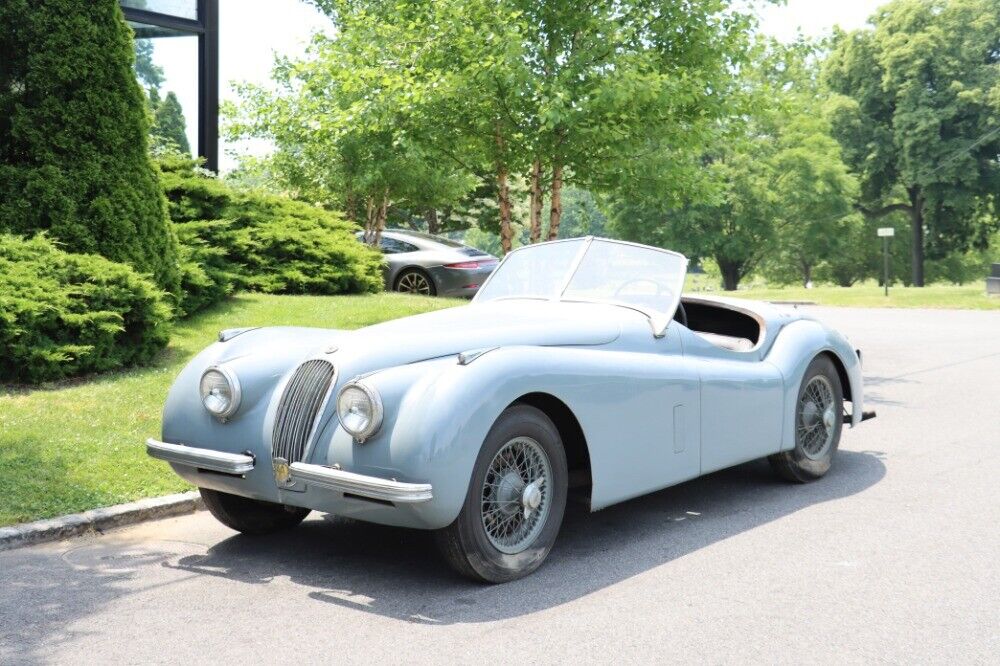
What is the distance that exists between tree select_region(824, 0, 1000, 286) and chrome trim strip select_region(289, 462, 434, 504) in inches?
1823

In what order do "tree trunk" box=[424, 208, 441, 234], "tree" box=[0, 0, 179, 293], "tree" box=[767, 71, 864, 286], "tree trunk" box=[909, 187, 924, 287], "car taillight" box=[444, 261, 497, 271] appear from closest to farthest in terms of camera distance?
"tree" box=[0, 0, 179, 293] → "car taillight" box=[444, 261, 497, 271] → "tree trunk" box=[424, 208, 441, 234] → "tree" box=[767, 71, 864, 286] → "tree trunk" box=[909, 187, 924, 287]

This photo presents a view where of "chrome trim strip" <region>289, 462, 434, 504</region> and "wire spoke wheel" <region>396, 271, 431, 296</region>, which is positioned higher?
"wire spoke wheel" <region>396, 271, 431, 296</region>

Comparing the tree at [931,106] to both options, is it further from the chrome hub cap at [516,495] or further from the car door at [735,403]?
the chrome hub cap at [516,495]

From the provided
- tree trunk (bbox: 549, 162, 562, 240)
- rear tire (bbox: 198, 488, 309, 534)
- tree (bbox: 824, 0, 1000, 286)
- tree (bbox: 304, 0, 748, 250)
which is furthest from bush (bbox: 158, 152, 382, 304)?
tree (bbox: 824, 0, 1000, 286)

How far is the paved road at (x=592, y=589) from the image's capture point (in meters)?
3.99

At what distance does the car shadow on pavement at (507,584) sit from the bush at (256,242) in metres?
6.94

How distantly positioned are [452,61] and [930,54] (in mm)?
43934

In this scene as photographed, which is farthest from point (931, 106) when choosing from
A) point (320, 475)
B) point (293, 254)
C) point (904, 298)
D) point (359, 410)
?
point (320, 475)

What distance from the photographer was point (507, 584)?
4.77 m

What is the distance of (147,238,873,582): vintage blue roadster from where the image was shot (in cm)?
454

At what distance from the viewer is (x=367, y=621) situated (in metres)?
4.30

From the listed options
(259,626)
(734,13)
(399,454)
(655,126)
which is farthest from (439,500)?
(734,13)

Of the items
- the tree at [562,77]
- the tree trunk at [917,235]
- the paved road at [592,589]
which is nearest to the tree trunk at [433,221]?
the tree trunk at [917,235]

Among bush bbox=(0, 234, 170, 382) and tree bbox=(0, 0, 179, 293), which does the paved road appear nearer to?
bush bbox=(0, 234, 170, 382)
